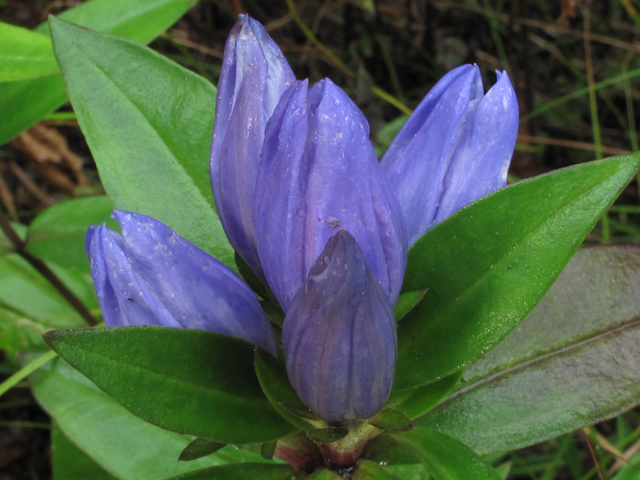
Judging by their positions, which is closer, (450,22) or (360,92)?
(360,92)

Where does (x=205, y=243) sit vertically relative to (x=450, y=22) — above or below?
below

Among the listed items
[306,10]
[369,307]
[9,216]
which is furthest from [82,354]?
[306,10]

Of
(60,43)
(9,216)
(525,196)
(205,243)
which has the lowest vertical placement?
(9,216)

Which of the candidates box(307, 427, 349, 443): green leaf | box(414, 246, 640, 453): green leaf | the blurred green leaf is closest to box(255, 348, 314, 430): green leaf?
box(307, 427, 349, 443): green leaf

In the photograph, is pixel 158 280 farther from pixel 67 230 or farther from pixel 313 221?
pixel 67 230

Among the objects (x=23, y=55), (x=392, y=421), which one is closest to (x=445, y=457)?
(x=392, y=421)

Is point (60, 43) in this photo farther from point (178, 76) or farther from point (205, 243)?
point (205, 243)
